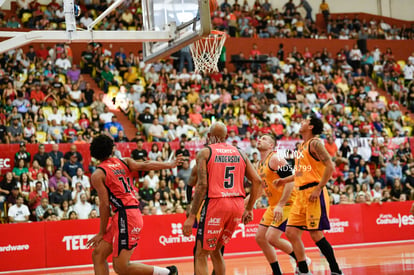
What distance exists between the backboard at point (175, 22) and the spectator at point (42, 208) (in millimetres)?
6877

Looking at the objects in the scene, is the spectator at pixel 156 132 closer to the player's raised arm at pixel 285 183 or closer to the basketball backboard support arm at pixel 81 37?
the player's raised arm at pixel 285 183

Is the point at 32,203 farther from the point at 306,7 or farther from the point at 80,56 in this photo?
the point at 306,7

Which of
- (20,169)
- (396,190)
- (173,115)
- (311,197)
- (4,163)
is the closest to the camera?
(311,197)

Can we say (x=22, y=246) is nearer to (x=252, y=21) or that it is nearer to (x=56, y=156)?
(x=56, y=156)

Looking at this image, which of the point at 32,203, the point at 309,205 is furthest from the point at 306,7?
the point at 309,205

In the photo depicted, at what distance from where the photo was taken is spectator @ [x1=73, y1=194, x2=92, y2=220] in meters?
15.7

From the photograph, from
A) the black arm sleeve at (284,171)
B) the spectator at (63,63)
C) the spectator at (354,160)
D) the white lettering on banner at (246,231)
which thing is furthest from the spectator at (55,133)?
the black arm sleeve at (284,171)

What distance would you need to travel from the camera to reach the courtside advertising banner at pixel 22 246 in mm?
13867

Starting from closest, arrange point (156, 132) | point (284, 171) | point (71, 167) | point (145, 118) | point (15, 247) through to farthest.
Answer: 1. point (284, 171)
2. point (15, 247)
3. point (71, 167)
4. point (156, 132)
5. point (145, 118)

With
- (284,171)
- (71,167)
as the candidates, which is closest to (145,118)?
(71,167)

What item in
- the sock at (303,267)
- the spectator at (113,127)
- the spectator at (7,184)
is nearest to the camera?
the sock at (303,267)

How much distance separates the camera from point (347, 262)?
12172 mm

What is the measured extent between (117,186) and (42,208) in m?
8.45

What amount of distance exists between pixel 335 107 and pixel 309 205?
601 inches
